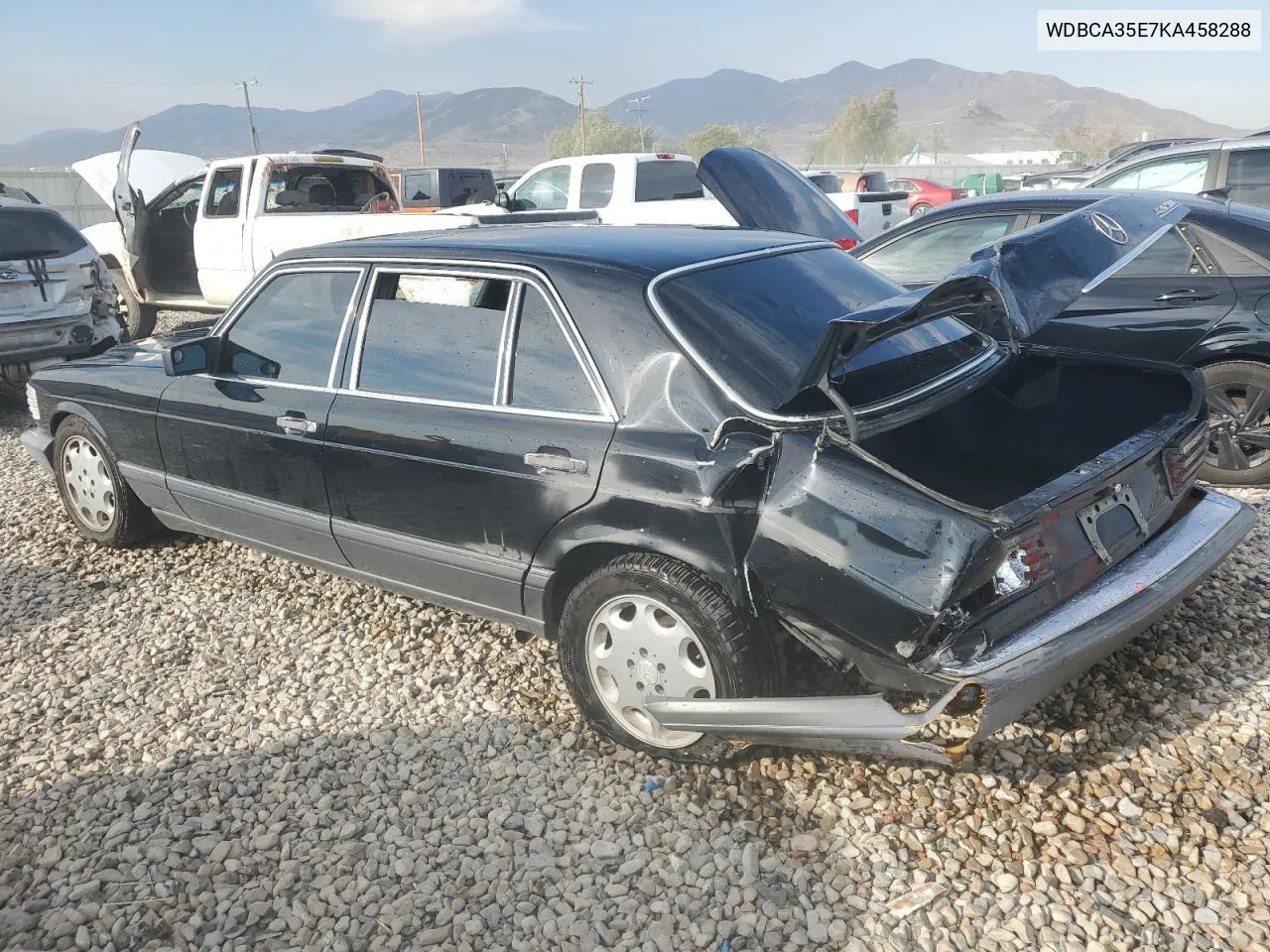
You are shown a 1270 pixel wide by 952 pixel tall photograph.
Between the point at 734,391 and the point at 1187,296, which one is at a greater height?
the point at 734,391

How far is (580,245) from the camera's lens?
3373 millimetres

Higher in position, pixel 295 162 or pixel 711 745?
pixel 295 162

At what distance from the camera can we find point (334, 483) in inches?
146

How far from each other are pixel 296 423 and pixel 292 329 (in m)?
0.50

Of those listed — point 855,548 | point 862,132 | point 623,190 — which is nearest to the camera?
point 855,548

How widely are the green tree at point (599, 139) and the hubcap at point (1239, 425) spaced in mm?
118675

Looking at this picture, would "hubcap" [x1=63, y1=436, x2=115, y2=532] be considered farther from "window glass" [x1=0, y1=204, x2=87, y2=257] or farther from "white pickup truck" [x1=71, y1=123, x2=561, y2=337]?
"white pickup truck" [x1=71, y1=123, x2=561, y2=337]

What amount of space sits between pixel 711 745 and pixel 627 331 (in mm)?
1362

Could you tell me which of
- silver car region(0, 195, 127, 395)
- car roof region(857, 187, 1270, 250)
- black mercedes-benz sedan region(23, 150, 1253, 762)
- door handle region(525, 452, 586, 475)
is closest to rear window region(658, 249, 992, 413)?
black mercedes-benz sedan region(23, 150, 1253, 762)

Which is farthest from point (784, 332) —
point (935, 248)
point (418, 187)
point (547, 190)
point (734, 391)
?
point (418, 187)

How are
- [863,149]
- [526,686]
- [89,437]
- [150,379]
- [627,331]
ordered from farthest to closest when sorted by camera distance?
1. [863,149]
2. [89,437]
3. [150,379]
4. [526,686]
5. [627,331]

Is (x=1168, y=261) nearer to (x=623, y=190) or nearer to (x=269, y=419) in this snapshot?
(x=269, y=419)

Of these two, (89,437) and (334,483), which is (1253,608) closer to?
(334,483)

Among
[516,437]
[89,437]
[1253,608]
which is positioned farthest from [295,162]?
[1253,608]
